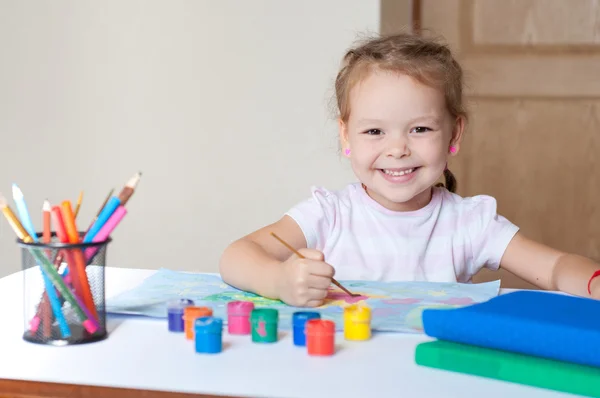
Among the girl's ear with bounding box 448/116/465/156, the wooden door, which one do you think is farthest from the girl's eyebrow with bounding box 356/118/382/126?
the wooden door

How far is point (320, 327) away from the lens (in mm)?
872

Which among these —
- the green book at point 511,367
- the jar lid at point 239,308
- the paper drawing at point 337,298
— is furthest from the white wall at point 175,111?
the green book at point 511,367

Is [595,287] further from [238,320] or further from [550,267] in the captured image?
[238,320]

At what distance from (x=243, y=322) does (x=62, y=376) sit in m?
0.23

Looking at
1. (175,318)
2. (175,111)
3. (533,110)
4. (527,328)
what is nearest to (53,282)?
(175,318)

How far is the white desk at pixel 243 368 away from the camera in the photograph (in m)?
0.77

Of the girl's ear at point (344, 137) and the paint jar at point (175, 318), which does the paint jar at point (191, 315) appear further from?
the girl's ear at point (344, 137)

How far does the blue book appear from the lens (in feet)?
2.56

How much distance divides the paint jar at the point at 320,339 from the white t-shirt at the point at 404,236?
61cm

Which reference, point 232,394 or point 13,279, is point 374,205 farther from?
point 232,394

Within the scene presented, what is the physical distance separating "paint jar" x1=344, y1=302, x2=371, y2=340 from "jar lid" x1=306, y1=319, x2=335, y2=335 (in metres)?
0.06

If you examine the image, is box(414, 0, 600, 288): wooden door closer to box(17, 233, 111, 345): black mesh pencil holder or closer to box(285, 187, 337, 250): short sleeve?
box(285, 187, 337, 250): short sleeve

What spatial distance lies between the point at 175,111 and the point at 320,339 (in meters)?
2.18

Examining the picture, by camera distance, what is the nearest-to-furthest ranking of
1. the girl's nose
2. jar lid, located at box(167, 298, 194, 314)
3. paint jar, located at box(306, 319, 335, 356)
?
paint jar, located at box(306, 319, 335, 356) → jar lid, located at box(167, 298, 194, 314) → the girl's nose
